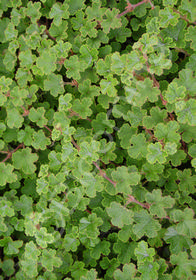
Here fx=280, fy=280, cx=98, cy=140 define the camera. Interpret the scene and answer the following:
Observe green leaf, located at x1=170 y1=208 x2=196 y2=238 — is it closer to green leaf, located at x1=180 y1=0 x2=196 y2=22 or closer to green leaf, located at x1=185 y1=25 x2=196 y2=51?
green leaf, located at x1=185 y1=25 x2=196 y2=51

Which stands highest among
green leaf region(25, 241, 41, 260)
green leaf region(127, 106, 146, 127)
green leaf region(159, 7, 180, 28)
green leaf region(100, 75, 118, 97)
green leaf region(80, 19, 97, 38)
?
green leaf region(159, 7, 180, 28)

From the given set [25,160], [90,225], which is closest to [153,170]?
[90,225]

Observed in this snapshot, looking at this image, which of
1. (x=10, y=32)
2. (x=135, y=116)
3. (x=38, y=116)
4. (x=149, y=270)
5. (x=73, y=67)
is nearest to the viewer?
(x=149, y=270)

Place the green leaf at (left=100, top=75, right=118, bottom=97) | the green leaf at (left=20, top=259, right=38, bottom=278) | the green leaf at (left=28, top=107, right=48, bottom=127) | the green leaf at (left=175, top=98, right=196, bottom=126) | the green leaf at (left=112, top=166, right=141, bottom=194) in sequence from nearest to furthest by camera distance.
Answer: the green leaf at (left=175, top=98, right=196, bottom=126)
the green leaf at (left=112, top=166, right=141, bottom=194)
the green leaf at (left=100, top=75, right=118, bottom=97)
the green leaf at (left=20, top=259, right=38, bottom=278)
the green leaf at (left=28, top=107, right=48, bottom=127)

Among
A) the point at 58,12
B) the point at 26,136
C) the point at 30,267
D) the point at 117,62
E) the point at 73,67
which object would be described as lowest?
the point at 30,267

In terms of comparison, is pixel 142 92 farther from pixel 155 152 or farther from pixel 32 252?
pixel 32 252

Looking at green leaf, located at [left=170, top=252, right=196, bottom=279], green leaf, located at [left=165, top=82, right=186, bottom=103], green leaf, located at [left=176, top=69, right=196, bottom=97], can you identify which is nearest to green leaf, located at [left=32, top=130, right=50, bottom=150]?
green leaf, located at [left=165, top=82, right=186, bottom=103]

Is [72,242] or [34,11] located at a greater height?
[34,11]

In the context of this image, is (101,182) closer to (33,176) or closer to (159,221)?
(159,221)
